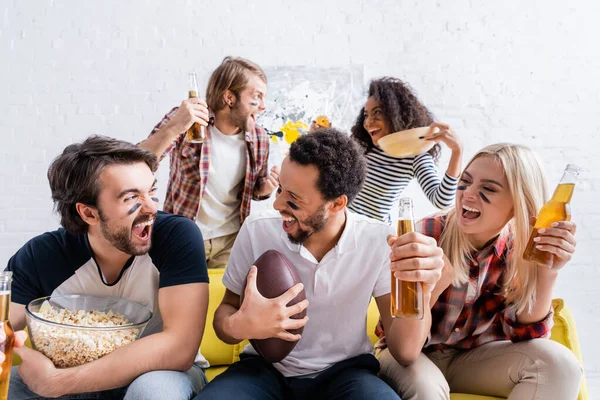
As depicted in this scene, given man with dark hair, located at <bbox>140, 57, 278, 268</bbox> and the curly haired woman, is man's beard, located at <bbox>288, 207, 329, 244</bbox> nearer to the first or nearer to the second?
man with dark hair, located at <bbox>140, 57, 278, 268</bbox>

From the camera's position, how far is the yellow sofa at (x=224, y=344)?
6.41 ft

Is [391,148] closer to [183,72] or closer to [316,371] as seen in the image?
[316,371]

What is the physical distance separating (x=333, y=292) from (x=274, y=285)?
243 mm

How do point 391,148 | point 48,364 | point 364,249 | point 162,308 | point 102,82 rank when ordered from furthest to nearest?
point 102,82, point 391,148, point 364,249, point 162,308, point 48,364

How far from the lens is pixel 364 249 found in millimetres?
1708

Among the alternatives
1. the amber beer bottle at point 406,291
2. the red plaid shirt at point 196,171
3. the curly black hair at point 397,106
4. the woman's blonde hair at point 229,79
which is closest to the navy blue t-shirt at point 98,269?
the amber beer bottle at point 406,291

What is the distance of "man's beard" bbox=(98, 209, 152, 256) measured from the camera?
164cm

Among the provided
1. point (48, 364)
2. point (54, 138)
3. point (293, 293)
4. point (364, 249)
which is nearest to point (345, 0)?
point (54, 138)

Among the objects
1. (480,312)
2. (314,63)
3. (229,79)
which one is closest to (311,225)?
(480,312)

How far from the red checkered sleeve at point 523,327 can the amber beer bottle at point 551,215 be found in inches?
9.2

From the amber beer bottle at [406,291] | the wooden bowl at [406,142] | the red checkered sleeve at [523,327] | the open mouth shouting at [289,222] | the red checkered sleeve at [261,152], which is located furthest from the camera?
the red checkered sleeve at [261,152]

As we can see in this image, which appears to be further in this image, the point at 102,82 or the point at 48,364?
the point at 102,82

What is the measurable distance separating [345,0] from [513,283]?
2532 millimetres

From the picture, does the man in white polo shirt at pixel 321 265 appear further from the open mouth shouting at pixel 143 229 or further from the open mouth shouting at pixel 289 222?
the open mouth shouting at pixel 143 229
